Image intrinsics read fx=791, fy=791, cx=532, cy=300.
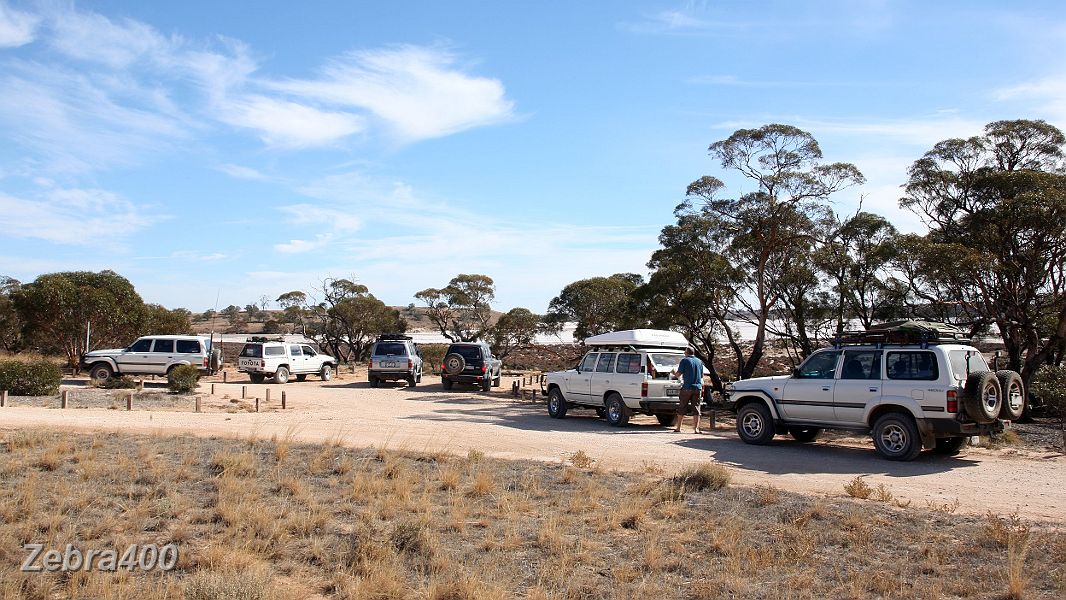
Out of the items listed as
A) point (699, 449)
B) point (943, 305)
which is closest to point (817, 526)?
point (699, 449)

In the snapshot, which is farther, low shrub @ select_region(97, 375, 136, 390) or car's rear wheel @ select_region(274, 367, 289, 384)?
car's rear wheel @ select_region(274, 367, 289, 384)

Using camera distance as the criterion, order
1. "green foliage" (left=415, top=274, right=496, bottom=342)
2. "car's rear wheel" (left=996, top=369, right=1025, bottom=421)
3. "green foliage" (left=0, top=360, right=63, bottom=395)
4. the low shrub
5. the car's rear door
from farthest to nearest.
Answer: "green foliage" (left=415, top=274, right=496, bottom=342) → the low shrub → "green foliage" (left=0, top=360, right=63, bottom=395) → the car's rear door → "car's rear wheel" (left=996, top=369, right=1025, bottom=421)

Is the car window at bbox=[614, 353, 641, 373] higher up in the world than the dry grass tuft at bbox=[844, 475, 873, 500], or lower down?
higher up

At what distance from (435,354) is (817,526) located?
1599 inches

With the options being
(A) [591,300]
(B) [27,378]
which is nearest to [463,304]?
(A) [591,300]

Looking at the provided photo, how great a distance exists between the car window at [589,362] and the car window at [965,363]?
26.7 ft

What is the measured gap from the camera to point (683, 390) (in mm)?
16844

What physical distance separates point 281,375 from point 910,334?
26.4 metres

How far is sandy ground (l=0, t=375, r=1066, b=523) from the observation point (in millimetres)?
10711

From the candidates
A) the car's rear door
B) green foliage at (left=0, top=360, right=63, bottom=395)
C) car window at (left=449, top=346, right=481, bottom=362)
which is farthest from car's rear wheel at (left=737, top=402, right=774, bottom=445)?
green foliage at (left=0, top=360, right=63, bottom=395)

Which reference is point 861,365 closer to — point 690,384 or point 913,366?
point 913,366

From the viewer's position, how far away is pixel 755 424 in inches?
585

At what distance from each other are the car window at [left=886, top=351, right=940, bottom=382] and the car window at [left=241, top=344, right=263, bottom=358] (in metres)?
25.7

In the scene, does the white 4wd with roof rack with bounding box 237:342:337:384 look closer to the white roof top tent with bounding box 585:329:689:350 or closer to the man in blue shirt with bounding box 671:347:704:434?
the white roof top tent with bounding box 585:329:689:350
